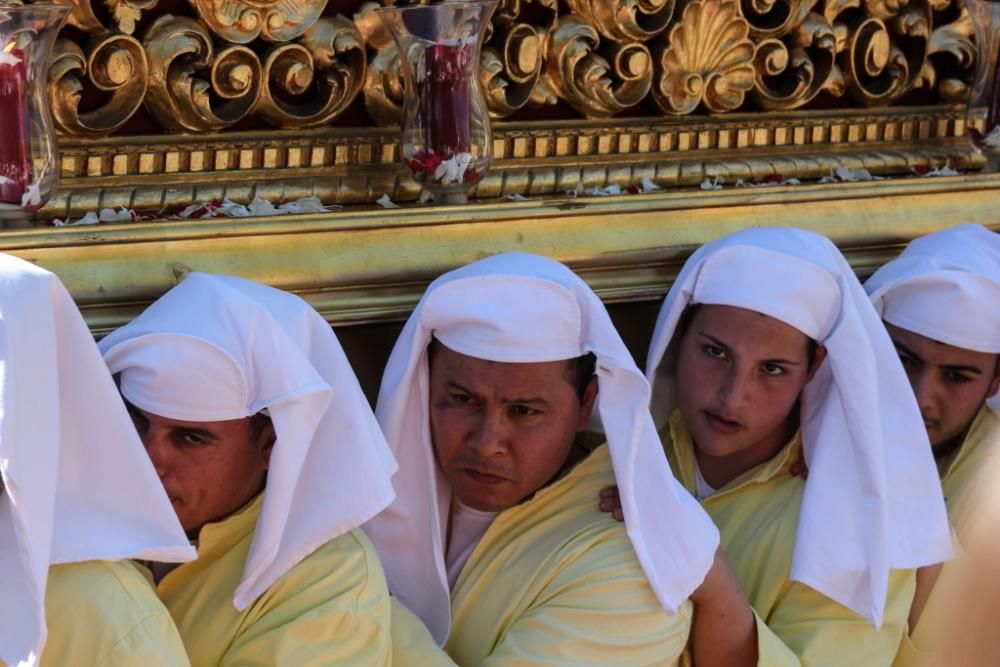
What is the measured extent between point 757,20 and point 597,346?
1216mm

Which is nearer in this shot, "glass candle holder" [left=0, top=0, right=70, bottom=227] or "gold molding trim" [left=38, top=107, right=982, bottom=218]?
"glass candle holder" [left=0, top=0, right=70, bottom=227]

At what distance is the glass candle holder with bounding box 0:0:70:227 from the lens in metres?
2.57

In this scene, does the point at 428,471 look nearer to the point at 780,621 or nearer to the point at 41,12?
the point at 780,621

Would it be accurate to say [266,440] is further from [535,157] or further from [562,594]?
[535,157]

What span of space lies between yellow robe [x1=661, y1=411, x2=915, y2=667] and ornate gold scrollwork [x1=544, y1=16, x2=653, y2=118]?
673 mm

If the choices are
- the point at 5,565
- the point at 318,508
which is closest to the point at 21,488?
the point at 5,565

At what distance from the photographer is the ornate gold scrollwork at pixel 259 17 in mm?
2914

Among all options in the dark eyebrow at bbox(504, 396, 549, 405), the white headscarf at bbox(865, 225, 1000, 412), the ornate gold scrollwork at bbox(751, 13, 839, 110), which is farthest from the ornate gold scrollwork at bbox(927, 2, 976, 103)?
the dark eyebrow at bbox(504, 396, 549, 405)

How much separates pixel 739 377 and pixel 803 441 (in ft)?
0.61

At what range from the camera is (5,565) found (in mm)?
2135

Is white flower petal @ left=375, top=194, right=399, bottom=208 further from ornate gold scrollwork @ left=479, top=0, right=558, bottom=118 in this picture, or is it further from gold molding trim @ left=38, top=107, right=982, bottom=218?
ornate gold scrollwork @ left=479, top=0, right=558, bottom=118

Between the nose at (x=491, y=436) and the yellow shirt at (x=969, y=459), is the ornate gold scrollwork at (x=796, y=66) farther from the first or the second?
the nose at (x=491, y=436)

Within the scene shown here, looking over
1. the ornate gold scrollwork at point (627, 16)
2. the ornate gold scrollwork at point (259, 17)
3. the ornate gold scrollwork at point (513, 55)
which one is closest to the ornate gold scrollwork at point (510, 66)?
the ornate gold scrollwork at point (513, 55)

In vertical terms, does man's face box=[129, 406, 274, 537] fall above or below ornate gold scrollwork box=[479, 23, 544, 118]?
below
